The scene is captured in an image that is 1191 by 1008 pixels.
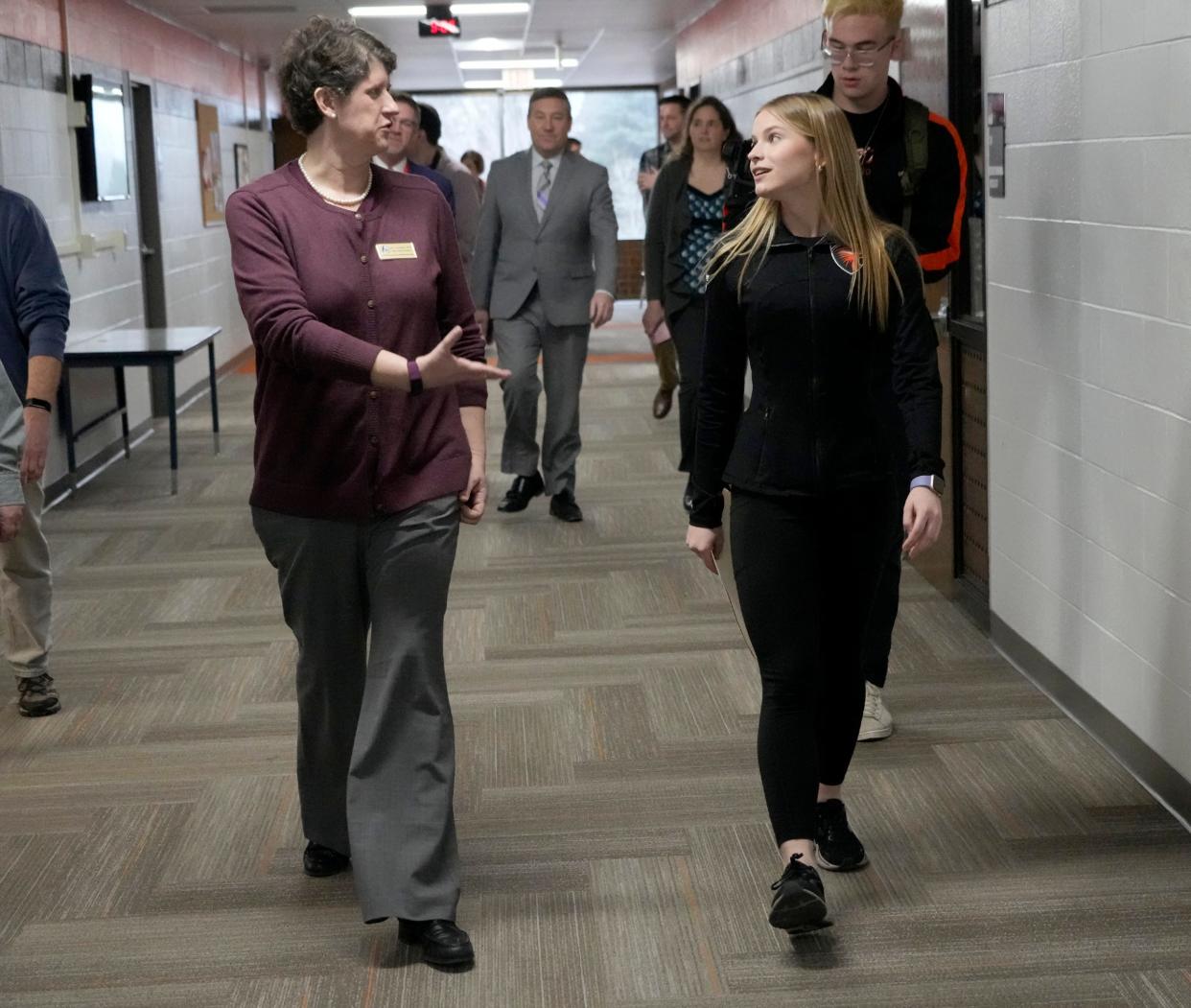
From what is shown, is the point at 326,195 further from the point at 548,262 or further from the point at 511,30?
the point at 511,30

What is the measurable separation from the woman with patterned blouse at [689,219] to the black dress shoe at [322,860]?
299 cm

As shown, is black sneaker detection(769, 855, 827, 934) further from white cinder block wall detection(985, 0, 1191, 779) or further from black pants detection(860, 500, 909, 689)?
white cinder block wall detection(985, 0, 1191, 779)

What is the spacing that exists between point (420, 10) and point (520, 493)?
6431 millimetres

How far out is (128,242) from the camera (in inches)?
359

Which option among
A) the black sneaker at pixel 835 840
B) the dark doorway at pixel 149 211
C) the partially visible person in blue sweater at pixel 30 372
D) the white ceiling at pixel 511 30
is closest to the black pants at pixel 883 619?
the black sneaker at pixel 835 840

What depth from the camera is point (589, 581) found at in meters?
5.10

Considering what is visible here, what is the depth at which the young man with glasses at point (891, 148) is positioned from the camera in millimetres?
3197

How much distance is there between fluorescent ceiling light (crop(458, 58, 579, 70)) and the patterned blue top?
38.1ft

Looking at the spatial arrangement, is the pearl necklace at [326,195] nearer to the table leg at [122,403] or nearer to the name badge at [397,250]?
the name badge at [397,250]

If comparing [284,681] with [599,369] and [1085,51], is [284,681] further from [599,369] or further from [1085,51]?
[599,369]

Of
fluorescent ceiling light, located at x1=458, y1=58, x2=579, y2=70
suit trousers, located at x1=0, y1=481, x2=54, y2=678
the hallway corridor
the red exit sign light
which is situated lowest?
the hallway corridor

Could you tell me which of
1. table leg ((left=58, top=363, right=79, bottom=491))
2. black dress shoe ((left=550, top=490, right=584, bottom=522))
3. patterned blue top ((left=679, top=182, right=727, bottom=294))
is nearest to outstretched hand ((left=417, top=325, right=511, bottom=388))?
patterned blue top ((left=679, top=182, right=727, bottom=294))

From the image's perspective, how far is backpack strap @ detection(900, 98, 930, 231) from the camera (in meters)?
3.23

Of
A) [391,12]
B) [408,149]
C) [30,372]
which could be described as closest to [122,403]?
[408,149]
